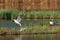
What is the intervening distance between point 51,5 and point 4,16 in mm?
10469

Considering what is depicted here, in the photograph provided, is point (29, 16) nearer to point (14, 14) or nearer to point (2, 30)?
point (14, 14)

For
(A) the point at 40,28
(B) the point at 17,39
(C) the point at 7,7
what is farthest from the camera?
(C) the point at 7,7

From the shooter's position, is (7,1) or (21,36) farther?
(7,1)

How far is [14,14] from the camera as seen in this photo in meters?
35.1

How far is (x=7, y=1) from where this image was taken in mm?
43656

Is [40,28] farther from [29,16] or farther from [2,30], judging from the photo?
[29,16]

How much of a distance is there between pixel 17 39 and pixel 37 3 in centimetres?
2760

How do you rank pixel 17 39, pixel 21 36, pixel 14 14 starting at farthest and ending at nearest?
pixel 14 14
pixel 21 36
pixel 17 39

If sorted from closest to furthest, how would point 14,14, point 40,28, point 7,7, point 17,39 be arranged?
point 17,39 < point 40,28 < point 14,14 < point 7,7

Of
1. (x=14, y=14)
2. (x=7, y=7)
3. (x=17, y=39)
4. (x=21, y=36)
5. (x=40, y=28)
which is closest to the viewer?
(x=17, y=39)

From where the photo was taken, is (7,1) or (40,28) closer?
(40,28)

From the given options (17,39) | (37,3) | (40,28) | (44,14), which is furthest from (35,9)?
(17,39)

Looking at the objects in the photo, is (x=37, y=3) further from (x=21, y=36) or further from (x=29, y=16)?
(x=21, y=36)

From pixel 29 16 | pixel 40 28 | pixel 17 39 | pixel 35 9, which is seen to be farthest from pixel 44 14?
pixel 17 39
